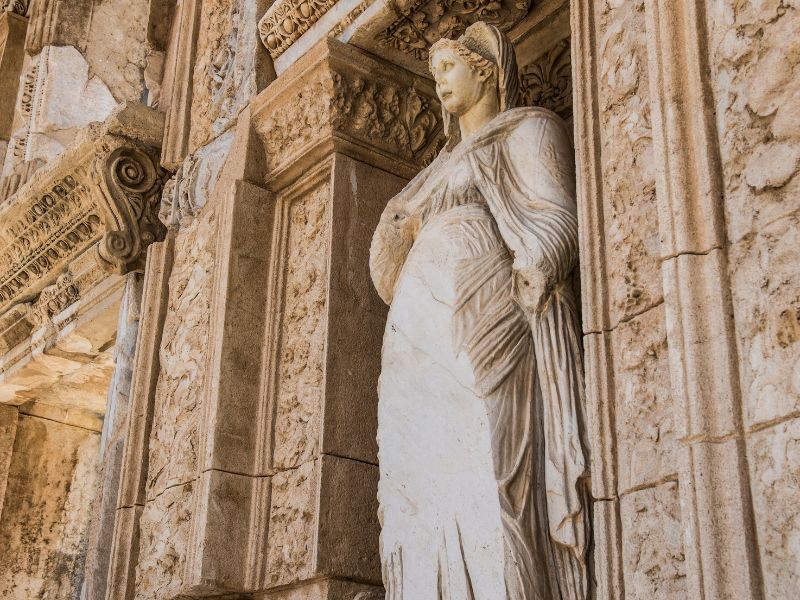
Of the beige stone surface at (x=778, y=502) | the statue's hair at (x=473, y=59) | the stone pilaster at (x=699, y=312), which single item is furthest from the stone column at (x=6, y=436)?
the beige stone surface at (x=778, y=502)

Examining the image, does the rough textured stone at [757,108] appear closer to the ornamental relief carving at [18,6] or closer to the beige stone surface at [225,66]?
the beige stone surface at [225,66]

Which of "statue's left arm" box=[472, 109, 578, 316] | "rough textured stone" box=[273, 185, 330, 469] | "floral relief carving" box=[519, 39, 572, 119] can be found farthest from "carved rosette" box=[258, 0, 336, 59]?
"statue's left arm" box=[472, 109, 578, 316]

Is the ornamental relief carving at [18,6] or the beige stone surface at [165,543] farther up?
the ornamental relief carving at [18,6]

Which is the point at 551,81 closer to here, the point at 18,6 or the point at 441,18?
the point at 441,18

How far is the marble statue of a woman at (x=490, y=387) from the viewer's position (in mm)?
3117

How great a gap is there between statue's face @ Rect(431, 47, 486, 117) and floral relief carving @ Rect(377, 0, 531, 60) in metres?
0.50

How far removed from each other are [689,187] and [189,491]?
100 inches

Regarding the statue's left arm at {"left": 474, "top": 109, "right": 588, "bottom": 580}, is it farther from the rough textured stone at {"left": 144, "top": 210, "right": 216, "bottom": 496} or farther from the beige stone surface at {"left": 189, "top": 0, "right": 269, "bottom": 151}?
the beige stone surface at {"left": 189, "top": 0, "right": 269, "bottom": 151}

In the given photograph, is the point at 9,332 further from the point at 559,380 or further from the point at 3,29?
the point at 559,380

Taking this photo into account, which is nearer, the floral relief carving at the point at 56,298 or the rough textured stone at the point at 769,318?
the rough textured stone at the point at 769,318

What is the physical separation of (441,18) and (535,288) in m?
1.53

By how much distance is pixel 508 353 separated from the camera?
11.0ft

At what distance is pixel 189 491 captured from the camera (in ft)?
14.8

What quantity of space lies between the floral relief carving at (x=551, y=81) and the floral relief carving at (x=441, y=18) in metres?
0.19
